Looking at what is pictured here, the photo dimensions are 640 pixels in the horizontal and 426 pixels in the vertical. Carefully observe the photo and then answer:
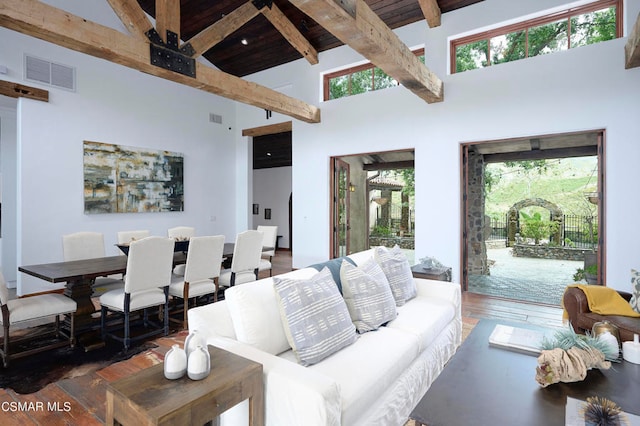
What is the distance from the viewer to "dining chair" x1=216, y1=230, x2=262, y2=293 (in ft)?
13.8

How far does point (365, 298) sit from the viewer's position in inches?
95.5

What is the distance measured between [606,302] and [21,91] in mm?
7335

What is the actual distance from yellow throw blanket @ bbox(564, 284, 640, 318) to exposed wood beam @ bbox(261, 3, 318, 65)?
5.61 metres

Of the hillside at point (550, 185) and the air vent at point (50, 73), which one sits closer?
the air vent at point (50, 73)

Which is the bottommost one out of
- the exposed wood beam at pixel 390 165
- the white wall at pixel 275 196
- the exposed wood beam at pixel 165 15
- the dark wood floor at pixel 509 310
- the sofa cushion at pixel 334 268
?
the dark wood floor at pixel 509 310

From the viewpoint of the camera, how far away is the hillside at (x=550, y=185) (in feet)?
33.5

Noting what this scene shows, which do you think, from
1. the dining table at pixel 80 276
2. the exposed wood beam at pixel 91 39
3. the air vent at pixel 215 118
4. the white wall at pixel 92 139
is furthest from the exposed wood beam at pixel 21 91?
the air vent at pixel 215 118

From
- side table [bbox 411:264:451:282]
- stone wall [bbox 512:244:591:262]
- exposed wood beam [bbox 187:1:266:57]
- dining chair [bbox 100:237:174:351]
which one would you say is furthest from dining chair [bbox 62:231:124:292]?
stone wall [bbox 512:244:591:262]

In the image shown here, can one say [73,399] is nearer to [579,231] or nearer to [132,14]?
[132,14]

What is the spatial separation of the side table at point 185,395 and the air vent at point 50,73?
5619mm

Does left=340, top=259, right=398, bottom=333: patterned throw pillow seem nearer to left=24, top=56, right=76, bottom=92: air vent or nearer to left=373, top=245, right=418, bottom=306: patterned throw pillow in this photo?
left=373, top=245, right=418, bottom=306: patterned throw pillow

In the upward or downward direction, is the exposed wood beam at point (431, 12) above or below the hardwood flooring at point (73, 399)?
above

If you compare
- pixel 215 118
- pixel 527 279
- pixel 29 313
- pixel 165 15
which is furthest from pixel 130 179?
pixel 527 279

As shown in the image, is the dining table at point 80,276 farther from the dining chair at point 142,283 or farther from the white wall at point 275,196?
the white wall at point 275,196
